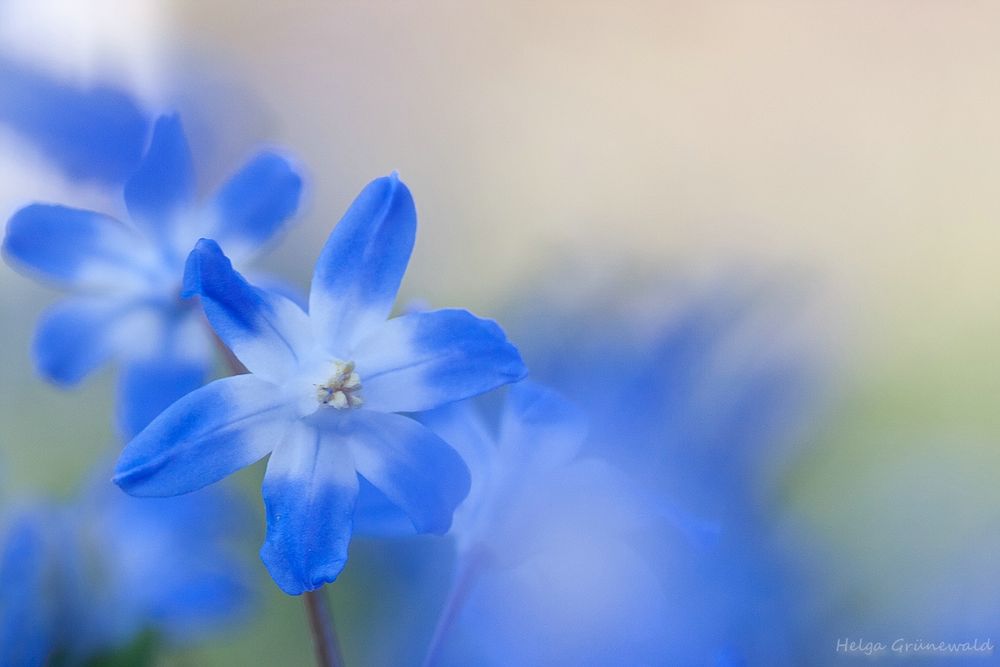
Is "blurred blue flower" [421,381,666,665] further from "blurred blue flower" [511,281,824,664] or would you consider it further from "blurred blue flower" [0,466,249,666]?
"blurred blue flower" [0,466,249,666]

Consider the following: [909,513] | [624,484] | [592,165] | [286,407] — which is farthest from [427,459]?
[909,513]

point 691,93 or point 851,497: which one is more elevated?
point 691,93

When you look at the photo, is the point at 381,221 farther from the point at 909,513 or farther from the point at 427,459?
the point at 909,513

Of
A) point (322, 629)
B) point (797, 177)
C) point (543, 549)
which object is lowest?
point (322, 629)

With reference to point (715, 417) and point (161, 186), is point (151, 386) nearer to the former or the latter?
point (161, 186)

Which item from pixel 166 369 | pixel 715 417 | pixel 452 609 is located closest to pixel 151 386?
pixel 166 369

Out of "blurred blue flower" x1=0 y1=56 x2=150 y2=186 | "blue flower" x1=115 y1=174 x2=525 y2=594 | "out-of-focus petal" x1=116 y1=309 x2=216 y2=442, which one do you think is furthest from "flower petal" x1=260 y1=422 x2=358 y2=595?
"blurred blue flower" x1=0 y1=56 x2=150 y2=186

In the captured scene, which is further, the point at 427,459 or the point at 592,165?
the point at 592,165
